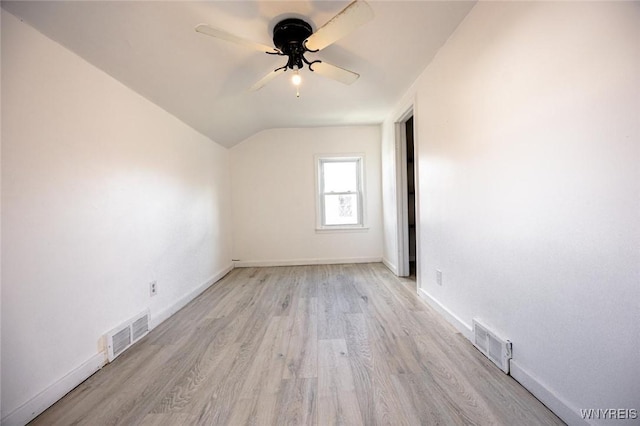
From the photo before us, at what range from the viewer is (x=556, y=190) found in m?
1.19

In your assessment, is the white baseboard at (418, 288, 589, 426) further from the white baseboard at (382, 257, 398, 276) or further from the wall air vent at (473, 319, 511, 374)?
the white baseboard at (382, 257, 398, 276)

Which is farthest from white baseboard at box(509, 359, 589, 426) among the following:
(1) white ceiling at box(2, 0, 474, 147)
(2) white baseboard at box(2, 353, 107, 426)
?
(2) white baseboard at box(2, 353, 107, 426)

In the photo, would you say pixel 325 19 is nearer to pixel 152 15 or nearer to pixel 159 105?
pixel 152 15

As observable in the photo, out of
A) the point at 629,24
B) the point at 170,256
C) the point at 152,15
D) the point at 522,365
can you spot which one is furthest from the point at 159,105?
the point at 522,365

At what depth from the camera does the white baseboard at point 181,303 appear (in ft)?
7.68

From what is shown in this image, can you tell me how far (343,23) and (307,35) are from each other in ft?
1.45

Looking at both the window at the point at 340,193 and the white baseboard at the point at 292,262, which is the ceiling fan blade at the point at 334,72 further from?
the white baseboard at the point at 292,262

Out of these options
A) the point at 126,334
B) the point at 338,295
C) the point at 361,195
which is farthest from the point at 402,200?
the point at 126,334

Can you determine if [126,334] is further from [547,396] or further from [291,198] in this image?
[291,198]

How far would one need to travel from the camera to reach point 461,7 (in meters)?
1.76

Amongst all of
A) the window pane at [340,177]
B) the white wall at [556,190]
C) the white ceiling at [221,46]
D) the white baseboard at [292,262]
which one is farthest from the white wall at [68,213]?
the window pane at [340,177]

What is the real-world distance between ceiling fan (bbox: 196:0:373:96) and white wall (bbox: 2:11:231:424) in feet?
3.09

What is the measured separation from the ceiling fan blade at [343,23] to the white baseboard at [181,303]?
2589 mm

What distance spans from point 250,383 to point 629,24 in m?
2.34
